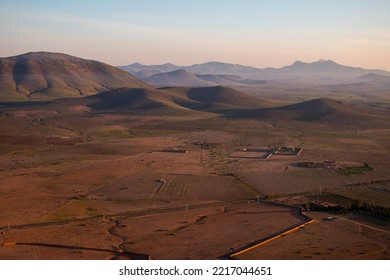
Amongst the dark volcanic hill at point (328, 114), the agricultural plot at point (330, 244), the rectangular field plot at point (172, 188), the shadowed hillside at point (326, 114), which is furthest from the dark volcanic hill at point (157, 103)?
the agricultural plot at point (330, 244)

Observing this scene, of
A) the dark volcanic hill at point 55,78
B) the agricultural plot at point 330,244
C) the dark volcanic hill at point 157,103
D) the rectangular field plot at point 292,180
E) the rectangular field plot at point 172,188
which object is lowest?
the rectangular field plot at point 172,188

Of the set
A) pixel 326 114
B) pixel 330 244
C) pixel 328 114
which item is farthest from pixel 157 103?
pixel 330 244

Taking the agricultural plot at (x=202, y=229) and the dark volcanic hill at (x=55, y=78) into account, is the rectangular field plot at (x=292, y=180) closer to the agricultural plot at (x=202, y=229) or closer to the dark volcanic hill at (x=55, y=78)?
the agricultural plot at (x=202, y=229)

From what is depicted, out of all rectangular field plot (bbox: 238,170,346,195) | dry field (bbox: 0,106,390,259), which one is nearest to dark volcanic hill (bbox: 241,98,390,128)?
dry field (bbox: 0,106,390,259)

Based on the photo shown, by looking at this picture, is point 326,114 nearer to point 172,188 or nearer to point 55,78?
point 172,188

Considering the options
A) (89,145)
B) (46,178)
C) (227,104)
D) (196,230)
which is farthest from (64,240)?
(227,104)

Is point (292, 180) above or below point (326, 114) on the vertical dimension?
below

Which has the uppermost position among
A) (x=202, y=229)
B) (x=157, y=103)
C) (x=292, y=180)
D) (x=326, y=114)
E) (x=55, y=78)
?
(x=55, y=78)

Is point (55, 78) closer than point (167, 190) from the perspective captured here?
No

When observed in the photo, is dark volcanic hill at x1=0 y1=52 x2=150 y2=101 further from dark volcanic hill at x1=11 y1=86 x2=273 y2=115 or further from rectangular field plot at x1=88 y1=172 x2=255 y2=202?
rectangular field plot at x1=88 y1=172 x2=255 y2=202
